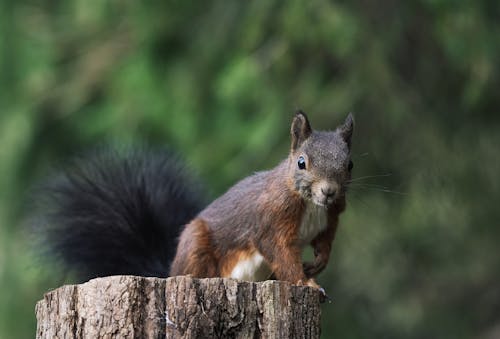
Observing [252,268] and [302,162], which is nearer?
[302,162]

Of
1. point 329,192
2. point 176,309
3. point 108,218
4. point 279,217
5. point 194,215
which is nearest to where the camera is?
point 176,309

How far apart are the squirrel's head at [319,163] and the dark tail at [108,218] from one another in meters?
0.74

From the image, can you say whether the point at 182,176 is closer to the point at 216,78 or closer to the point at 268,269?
the point at 268,269

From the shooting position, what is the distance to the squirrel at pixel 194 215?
311cm

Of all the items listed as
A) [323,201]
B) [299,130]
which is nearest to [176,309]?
[323,201]

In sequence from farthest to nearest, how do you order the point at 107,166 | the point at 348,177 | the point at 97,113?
the point at 97,113, the point at 107,166, the point at 348,177

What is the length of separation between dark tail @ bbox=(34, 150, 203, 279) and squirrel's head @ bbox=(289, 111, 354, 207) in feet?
2.42

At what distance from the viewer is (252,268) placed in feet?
10.6

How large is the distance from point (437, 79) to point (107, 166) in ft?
5.43

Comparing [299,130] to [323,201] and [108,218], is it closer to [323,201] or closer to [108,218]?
[323,201]

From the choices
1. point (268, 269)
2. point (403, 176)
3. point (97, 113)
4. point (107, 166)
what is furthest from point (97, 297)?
point (97, 113)

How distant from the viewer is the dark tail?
3666 mm

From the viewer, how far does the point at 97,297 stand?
106 inches

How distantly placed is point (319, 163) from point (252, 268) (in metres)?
0.40
